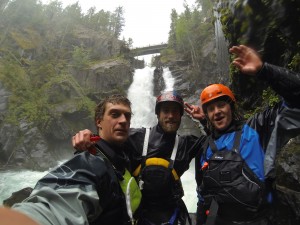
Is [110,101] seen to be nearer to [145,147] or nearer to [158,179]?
[145,147]

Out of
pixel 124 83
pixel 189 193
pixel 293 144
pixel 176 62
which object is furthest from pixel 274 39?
pixel 176 62

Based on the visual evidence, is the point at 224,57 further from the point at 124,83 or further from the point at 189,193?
the point at 124,83

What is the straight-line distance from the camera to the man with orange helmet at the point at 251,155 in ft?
9.01

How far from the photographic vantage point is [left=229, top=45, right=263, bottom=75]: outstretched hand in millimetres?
2746

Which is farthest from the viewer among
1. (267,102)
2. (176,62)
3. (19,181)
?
(176,62)

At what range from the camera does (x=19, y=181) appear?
17953 millimetres

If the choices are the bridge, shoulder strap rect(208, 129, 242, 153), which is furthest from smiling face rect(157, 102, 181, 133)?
the bridge

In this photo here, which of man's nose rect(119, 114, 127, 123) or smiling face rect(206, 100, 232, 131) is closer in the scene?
man's nose rect(119, 114, 127, 123)

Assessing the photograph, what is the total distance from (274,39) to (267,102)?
1884 millimetres

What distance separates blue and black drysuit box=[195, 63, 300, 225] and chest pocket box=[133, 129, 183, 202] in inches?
17.9

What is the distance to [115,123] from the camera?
2799mm

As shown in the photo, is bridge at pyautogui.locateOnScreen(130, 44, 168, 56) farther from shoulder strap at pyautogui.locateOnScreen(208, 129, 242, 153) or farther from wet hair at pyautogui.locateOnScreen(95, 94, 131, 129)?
wet hair at pyautogui.locateOnScreen(95, 94, 131, 129)

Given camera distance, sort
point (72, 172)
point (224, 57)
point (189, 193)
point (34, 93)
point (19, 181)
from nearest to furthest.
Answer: point (72, 172)
point (224, 57)
point (189, 193)
point (19, 181)
point (34, 93)

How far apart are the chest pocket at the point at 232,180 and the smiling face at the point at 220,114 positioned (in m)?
0.28
